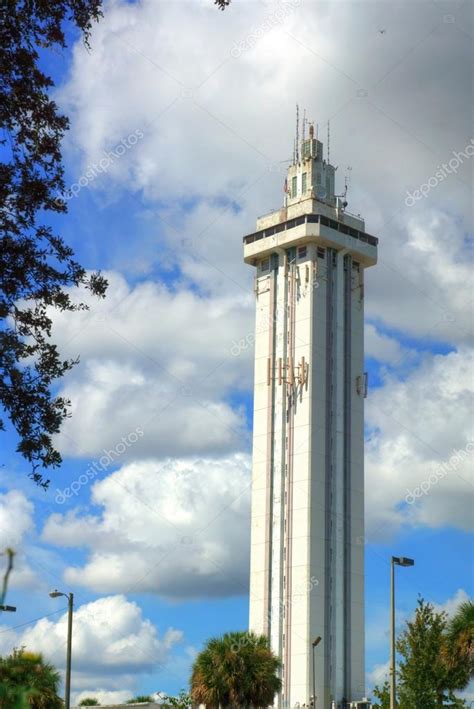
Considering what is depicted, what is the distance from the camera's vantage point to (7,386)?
18.9 metres

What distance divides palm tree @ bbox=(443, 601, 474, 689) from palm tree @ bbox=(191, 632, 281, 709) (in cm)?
972

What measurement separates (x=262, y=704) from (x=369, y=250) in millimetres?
50164

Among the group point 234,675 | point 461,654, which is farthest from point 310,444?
point 461,654

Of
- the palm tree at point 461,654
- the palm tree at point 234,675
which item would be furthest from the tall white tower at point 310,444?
the palm tree at point 461,654

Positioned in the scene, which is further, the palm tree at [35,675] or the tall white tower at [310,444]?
the tall white tower at [310,444]

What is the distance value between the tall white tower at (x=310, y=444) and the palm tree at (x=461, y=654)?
38.2 meters

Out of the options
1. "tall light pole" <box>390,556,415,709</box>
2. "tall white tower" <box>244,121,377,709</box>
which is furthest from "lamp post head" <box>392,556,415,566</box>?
"tall white tower" <box>244,121,377,709</box>

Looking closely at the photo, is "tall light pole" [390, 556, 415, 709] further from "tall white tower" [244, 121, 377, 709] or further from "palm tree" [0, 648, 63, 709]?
"tall white tower" [244, 121, 377, 709]

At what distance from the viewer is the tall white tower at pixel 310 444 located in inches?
3278

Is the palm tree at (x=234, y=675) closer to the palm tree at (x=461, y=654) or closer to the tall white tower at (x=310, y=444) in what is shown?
the palm tree at (x=461, y=654)

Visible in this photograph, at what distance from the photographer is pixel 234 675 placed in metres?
50.2

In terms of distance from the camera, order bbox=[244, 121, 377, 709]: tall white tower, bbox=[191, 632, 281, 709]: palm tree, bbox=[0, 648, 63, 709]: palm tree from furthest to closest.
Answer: bbox=[244, 121, 377, 709]: tall white tower → bbox=[191, 632, 281, 709]: palm tree → bbox=[0, 648, 63, 709]: palm tree

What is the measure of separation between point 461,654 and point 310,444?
136 ft

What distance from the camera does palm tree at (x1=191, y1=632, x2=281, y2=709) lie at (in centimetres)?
4978
